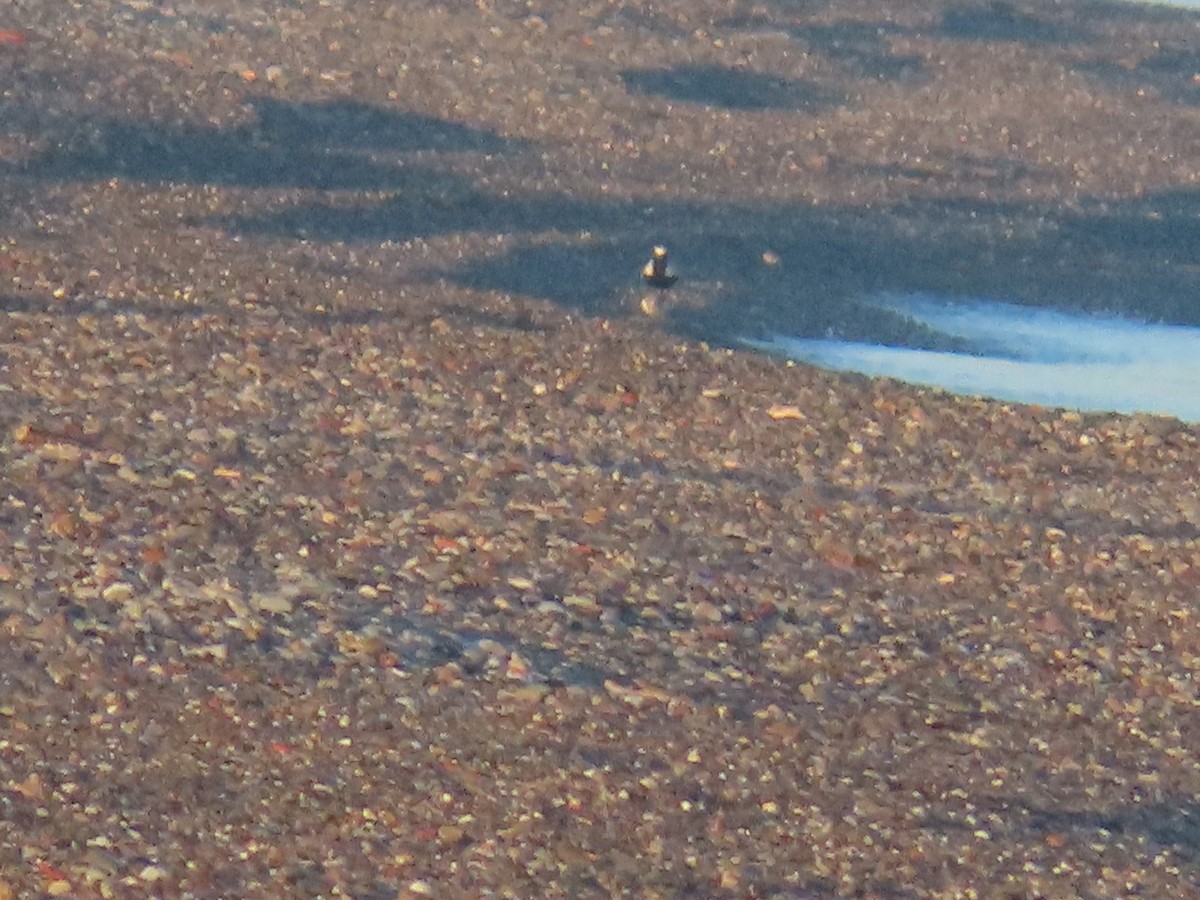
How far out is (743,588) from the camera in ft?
15.3

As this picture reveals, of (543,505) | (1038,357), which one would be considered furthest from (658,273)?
(543,505)

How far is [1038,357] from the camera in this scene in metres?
7.18

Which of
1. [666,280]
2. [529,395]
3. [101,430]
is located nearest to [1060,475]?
[529,395]

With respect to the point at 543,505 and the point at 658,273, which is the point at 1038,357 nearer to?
the point at 658,273

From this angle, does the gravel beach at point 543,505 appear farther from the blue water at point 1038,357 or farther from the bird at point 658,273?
the blue water at point 1038,357

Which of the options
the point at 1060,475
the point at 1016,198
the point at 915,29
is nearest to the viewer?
the point at 1060,475

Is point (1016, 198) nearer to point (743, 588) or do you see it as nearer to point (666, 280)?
point (666, 280)

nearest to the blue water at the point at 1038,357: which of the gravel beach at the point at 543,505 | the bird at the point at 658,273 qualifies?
the gravel beach at the point at 543,505

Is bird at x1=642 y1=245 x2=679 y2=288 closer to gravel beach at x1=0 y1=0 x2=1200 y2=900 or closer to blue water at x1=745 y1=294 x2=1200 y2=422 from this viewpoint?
gravel beach at x1=0 y1=0 x2=1200 y2=900

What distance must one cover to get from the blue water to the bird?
1.79ft

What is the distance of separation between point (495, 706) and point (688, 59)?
722 centimetres

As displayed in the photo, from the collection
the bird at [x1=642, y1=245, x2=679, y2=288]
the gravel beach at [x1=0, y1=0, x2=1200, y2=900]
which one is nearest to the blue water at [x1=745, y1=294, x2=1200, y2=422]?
the gravel beach at [x1=0, y1=0, x2=1200, y2=900]

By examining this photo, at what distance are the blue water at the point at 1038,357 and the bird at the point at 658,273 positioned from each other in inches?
21.5

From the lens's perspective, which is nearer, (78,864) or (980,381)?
(78,864)
